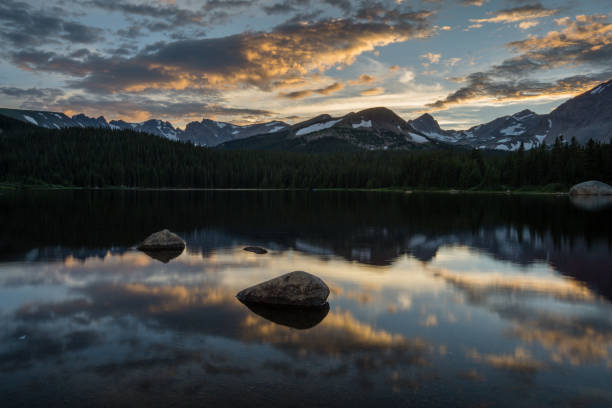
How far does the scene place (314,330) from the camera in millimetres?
12352

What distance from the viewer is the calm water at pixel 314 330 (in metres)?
8.73

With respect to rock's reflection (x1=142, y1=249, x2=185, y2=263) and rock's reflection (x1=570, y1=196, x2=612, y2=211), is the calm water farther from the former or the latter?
rock's reflection (x1=570, y1=196, x2=612, y2=211)

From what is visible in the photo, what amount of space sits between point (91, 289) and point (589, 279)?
2266 cm

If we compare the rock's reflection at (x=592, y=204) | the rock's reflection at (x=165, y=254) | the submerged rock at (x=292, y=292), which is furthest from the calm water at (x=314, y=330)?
the rock's reflection at (x=592, y=204)

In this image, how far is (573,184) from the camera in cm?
12469

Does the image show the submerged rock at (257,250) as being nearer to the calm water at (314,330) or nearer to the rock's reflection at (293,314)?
the calm water at (314,330)

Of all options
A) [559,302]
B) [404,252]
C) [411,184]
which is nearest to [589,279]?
[559,302]

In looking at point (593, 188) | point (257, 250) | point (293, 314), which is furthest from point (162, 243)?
point (593, 188)

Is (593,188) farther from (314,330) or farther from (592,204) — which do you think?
(314,330)

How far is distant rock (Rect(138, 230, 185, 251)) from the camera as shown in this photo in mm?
26188

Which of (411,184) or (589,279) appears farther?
(411,184)

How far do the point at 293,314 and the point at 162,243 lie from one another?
15.6 metres

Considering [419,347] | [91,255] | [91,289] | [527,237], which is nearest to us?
[419,347]

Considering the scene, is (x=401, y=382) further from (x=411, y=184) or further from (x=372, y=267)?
(x=411, y=184)
